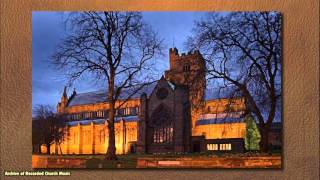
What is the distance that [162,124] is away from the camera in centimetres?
926

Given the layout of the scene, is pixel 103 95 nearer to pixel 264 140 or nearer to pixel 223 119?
pixel 223 119

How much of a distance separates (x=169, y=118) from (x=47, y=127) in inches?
47.3

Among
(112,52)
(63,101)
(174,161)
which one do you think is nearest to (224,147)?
(174,161)

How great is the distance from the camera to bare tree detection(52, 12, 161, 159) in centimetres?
917

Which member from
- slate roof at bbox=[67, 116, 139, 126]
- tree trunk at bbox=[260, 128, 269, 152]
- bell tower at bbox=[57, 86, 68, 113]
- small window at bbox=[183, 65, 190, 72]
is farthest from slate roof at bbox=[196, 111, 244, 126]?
bell tower at bbox=[57, 86, 68, 113]

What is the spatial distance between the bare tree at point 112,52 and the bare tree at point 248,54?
19.7 inches

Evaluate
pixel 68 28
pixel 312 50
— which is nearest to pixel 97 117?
pixel 68 28

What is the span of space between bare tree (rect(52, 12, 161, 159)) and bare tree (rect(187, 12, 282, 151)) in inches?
19.7

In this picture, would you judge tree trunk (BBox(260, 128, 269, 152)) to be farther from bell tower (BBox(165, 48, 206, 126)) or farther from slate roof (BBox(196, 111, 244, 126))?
bell tower (BBox(165, 48, 206, 126))

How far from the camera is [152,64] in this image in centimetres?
918

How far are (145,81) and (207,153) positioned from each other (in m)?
0.93

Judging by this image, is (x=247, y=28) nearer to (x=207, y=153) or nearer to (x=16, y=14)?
(x=207, y=153)

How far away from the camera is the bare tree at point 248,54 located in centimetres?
915

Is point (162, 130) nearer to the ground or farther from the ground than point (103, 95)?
nearer to the ground
